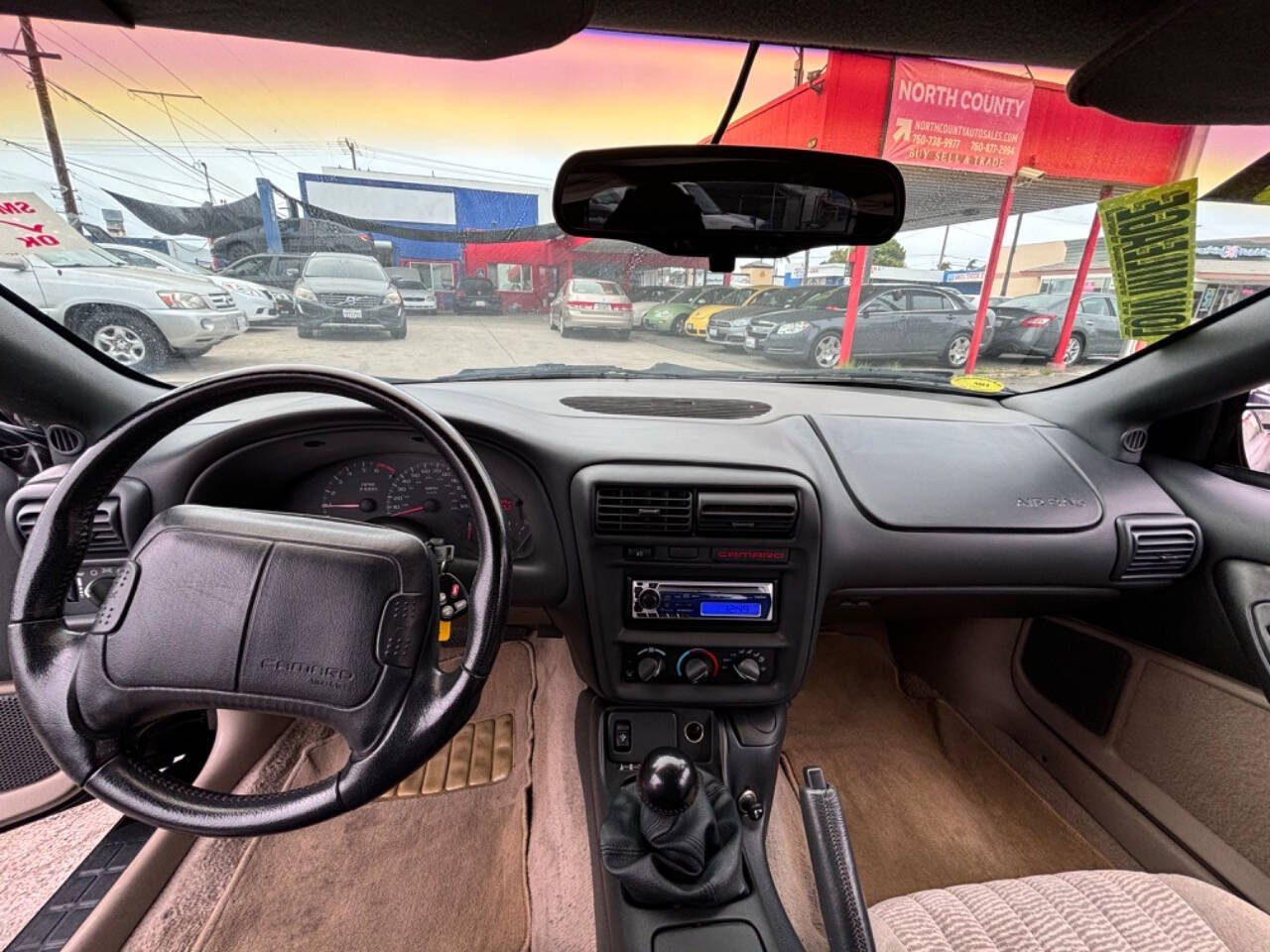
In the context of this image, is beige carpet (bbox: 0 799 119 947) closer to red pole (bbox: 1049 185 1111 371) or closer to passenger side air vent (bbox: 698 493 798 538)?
passenger side air vent (bbox: 698 493 798 538)

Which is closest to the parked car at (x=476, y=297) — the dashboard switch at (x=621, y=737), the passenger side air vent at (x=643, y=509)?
the passenger side air vent at (x=643, y=509)

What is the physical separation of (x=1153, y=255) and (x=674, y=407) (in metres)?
1.21

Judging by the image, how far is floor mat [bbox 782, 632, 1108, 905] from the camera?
6.08 feet

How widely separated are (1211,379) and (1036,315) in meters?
0.60

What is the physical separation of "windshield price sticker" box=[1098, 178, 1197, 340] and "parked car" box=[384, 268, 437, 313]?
1.77m

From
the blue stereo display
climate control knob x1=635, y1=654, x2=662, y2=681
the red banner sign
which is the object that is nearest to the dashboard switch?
climate control knob x1=635, y1=654, x2=662, y2=681

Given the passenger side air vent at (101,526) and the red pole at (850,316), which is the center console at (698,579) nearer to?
the red pole at (850,316)

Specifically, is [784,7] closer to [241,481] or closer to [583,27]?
[583,27]

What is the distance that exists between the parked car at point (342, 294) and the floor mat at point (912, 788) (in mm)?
2091

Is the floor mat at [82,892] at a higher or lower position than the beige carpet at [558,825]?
higher

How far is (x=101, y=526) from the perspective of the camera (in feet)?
4.62

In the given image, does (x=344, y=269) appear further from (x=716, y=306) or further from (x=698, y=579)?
(x=698, y=579)

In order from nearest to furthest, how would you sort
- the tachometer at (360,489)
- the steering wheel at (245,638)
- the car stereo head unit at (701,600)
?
the steering wheel at (245,638)
the car stereo head unit at (701,600)
the tachometer at (360,489)

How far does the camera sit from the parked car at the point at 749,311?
6.15ft
